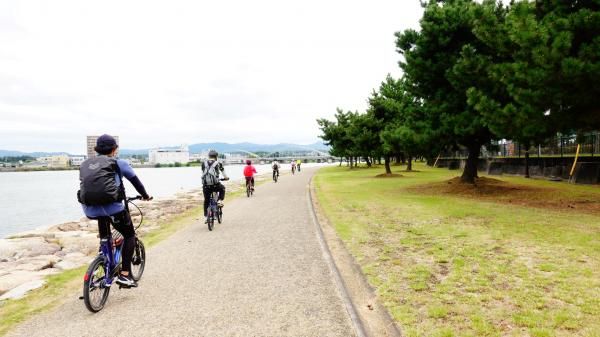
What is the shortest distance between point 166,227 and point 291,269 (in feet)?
24.0

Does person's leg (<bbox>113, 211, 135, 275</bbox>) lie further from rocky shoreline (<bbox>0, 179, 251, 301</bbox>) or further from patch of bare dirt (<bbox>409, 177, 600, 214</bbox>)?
patch of bare dirt (<bbox>409, 177, 600, 214</bbox>)

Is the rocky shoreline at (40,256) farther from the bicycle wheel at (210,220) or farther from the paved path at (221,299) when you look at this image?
the bicycle wheel at (210,220)

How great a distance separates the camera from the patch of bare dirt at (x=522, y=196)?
42.3ft

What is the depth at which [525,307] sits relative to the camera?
449 cm

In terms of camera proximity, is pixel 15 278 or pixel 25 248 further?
pixel 25 248

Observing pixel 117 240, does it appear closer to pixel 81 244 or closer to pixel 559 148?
pixel 81 244

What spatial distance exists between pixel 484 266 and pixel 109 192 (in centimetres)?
563

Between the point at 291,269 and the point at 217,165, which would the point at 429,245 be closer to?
the point at 291,269

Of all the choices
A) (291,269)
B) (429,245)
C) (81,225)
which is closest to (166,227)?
(81,225)

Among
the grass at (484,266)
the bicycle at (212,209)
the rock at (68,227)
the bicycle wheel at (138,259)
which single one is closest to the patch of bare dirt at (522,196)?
the grass at (484,266)

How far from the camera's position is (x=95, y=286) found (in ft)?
16.5

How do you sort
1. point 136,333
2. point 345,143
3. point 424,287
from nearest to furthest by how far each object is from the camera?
point 136,333, point 424,287, point 345,143

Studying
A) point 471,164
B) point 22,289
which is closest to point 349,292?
point 22,289

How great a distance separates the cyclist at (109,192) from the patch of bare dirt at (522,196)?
1246 centimetres
